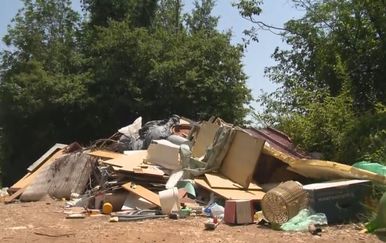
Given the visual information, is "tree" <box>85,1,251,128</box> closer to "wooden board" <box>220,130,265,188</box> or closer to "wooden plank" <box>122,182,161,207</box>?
"wooden board" <box>220,130,265,188</box>

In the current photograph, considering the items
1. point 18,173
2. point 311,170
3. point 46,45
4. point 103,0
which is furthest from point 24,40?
point 311,170

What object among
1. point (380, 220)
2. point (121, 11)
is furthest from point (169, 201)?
point (121, 11)

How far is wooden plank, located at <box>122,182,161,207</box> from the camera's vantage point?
30.5 feet

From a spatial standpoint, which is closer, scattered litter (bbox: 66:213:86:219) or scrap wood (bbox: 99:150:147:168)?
scattered litter (bbox: 66:213:86:219)

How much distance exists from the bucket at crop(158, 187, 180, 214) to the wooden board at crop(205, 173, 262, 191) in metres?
1.05

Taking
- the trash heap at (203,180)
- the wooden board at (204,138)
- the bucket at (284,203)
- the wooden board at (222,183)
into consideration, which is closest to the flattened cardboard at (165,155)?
the trash heap at (203,180)

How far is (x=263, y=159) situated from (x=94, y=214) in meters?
3.35

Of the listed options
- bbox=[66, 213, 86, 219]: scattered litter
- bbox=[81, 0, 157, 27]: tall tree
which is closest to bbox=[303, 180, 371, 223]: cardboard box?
bbox=[66, 213, 86, 219]: scattered litter

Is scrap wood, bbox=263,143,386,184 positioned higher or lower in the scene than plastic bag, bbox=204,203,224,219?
higher

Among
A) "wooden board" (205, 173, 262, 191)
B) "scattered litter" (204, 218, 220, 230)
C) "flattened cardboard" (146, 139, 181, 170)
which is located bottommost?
"scattered litter" (204, 218, 220, 230)

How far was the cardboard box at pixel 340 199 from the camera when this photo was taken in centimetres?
752

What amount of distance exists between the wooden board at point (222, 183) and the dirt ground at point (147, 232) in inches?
48.6

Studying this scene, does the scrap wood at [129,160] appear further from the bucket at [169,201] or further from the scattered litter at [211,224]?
the scattered litter at [211,224]

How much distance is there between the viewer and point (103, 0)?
82.3 ft
